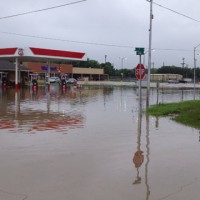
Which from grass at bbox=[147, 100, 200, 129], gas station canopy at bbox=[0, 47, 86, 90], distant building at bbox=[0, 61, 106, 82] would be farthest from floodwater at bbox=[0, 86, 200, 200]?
distant building at bbox=[0, 61, 106, 82]

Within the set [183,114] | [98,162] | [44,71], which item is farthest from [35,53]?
[44,71]

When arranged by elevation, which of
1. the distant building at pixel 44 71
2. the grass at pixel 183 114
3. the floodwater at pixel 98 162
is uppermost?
the distant building at pixel 44 71

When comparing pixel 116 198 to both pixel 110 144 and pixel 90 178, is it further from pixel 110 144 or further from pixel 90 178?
pixel 110 144

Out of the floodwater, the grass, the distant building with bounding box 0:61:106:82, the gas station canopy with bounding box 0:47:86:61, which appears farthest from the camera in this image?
the distant building with bounding box 0:61:106:82

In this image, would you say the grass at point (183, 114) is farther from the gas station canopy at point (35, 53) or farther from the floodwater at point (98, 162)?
the gas station canopy at point (35, 53)

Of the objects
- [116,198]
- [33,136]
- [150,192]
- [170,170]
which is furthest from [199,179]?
[33,136]

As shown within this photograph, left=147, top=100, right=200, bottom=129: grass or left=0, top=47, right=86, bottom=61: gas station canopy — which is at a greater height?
left=0, top=47, right=86, bottom=61: gas station canopy

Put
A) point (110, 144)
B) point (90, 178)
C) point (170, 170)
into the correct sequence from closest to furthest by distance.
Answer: point (90, 178), point (170, 170), point (110, 144)

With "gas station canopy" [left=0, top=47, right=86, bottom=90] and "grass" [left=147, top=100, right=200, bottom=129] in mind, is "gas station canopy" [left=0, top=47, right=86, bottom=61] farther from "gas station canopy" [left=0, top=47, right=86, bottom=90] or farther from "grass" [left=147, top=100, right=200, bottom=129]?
"grass" [left=147, top=100, right=200, bottom=129]

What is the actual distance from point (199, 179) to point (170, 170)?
2.60 ft

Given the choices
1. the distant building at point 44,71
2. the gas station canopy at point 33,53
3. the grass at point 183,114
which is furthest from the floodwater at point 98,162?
the distant building at point 44,71

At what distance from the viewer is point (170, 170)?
8086mm

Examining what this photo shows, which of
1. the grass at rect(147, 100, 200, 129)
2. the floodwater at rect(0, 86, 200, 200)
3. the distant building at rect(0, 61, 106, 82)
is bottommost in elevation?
the floodwater at rect(0, 86, 200, 200)

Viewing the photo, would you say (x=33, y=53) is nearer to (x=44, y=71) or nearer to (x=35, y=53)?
(x=35, y=53)
